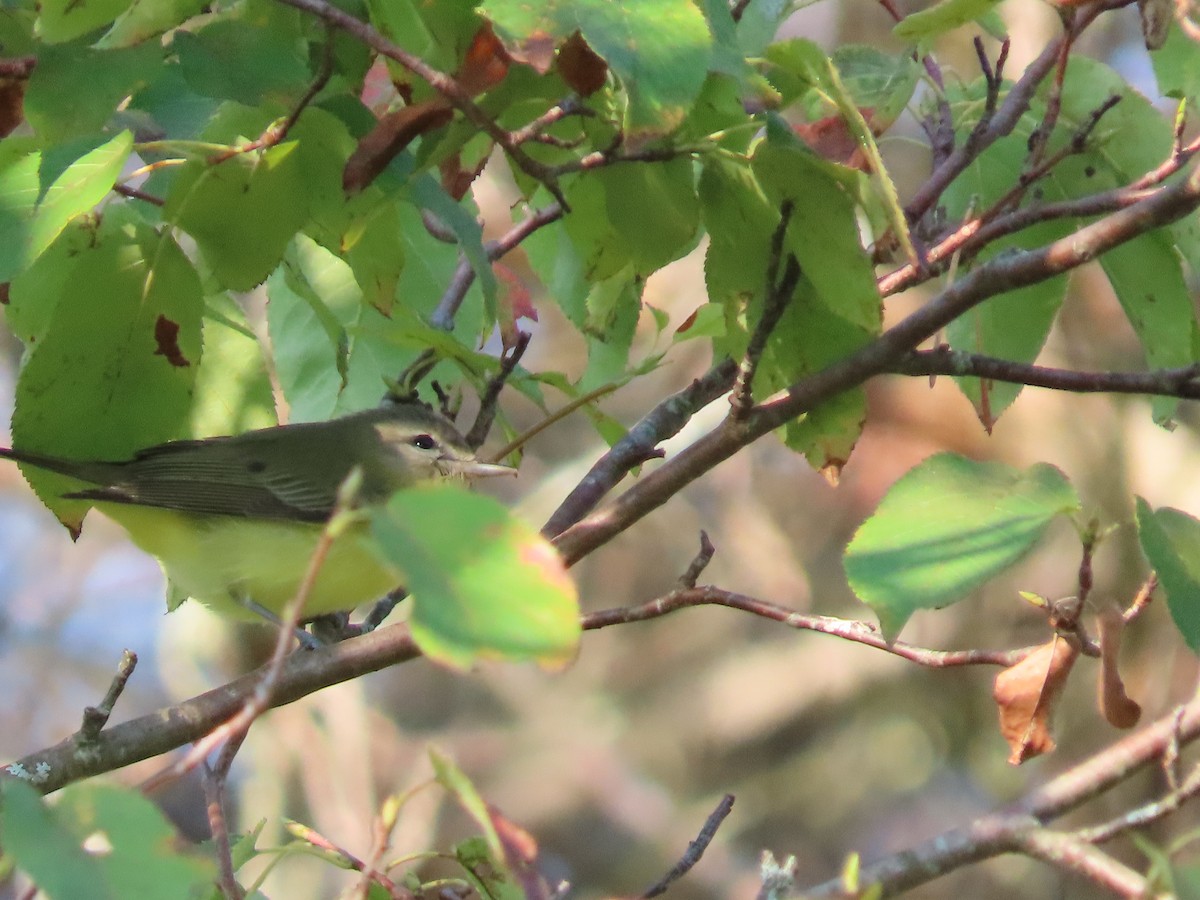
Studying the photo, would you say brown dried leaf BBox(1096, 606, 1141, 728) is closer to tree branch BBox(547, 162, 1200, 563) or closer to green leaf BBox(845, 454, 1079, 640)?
green leaf BBox(845, 454, 1079, 640)

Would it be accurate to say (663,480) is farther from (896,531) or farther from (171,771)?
(171,771)

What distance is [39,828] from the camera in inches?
42.6

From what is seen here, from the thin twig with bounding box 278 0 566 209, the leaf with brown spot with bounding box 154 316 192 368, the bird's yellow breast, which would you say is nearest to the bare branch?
the thin twig with bounding box 278 0 566 209

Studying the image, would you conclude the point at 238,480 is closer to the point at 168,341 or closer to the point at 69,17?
the point at 168,341

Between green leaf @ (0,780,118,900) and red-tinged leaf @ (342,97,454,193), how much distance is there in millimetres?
909

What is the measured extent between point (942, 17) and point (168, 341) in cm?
125

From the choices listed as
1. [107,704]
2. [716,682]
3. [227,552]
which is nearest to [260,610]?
[227,552]

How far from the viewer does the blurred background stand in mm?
7109

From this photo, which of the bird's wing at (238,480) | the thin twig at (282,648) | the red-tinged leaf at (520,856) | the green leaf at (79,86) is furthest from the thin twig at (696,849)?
the bird's wing at (238,480)

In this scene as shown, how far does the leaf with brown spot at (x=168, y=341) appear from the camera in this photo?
2.05 metres

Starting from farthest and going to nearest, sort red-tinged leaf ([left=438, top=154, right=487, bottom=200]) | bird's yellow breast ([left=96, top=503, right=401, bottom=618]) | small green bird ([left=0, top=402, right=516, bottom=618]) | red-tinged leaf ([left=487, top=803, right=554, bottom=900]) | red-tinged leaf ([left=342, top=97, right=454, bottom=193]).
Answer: bird's yellow breast ([left=96, top=503, right=401, bottom=618]), small green bird ([left=0, top=402, right=516, bottom=618]), red-tinged leaf ([left=438, top=154, right=487, bottom=200]), red-tinged leaf ([left=342, top=97, right=454, bottom=193]), red-tinged leaf ([left=487, top=803, right=554, bottom=900])

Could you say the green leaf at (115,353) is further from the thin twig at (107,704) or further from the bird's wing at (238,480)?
the bird's wing at (238,480)

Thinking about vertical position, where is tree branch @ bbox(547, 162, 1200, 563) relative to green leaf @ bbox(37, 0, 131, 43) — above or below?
below

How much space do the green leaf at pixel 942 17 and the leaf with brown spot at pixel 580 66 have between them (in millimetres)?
364
